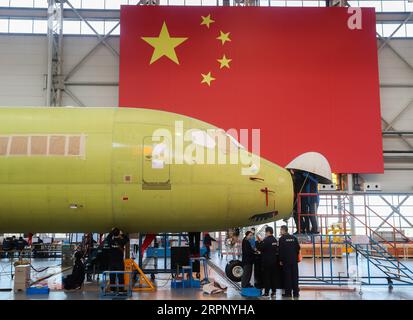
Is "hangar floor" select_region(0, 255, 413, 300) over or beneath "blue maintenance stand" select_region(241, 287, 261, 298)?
beneath

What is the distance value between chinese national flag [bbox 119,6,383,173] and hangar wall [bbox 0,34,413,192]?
10.9ft

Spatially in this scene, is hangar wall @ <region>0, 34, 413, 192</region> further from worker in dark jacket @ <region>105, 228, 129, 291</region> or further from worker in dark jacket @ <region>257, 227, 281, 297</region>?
worker in dark jacket @ <region>257, 227, 281, 297</region>

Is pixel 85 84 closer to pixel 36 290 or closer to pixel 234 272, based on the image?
pixel 36 290

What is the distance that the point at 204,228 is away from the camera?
13.8 m

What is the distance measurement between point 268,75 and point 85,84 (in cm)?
1421

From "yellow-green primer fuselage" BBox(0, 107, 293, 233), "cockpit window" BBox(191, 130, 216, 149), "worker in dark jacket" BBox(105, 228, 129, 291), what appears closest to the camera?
"yellow-green primer fuselage" BBox(0, 107, 293, 233)

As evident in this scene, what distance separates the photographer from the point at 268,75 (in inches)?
1254

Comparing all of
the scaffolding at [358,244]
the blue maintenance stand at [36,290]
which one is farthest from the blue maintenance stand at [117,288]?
the scaffolding at [358,244]

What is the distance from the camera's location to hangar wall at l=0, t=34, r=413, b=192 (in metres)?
34.0

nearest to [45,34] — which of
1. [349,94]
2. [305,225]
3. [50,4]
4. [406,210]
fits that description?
[50,4]

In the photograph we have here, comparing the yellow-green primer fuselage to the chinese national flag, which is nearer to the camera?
the yellow-green primer fuselage

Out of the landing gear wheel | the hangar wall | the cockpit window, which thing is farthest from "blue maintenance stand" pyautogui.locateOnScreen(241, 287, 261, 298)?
the hangar wall

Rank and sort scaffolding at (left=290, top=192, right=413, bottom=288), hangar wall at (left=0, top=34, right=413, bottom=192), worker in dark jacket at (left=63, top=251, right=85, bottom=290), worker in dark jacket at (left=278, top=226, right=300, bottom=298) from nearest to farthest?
worker in dark jacket at (left=278, top=226, right=300, bottom=298) < worker in dark jacket at (left=63, top=251, right=85, bottom=290) < scaffolding at (left=290, top=192, right=413, bottom=288) < hangar wall at (left=0, top=34, right=413, bottom=192)

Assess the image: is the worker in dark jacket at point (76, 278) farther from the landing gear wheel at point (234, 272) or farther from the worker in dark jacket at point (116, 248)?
the landing gear wheel at point (234, 272)
